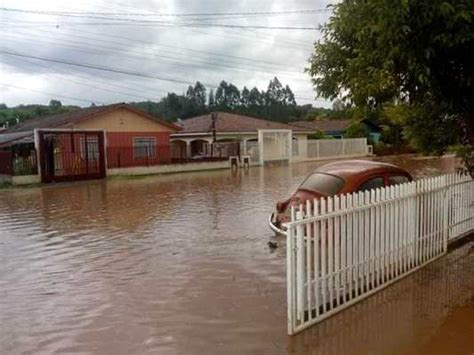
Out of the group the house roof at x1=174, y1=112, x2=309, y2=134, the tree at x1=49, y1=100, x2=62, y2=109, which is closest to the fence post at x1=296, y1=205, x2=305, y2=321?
the house roof at x1=174, y1=112, x2=309, y2=134

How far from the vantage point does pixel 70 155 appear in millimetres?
29125

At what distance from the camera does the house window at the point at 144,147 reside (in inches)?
1344

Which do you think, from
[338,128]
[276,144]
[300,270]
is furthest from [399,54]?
[338,128]

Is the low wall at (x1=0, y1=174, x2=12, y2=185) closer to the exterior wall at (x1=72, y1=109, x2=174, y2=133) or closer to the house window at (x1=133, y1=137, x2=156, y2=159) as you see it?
the exterior wall at (x1=72, y1=109, x2=174, y2=133)

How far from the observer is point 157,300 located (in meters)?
6.73

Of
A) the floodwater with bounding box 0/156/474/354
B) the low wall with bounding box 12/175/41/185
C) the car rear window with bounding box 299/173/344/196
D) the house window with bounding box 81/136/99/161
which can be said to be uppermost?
the house window with bounding box 81/136/99/161

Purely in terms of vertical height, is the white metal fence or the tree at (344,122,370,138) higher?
the tree at (344,122,370,138)

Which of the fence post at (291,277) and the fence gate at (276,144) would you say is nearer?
the fence post at (291,277)

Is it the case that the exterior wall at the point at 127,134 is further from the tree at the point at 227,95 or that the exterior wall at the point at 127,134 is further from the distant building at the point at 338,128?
the tree at the point at 227,95

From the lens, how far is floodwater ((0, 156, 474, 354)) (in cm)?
529

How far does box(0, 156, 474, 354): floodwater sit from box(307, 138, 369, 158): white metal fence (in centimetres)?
3102

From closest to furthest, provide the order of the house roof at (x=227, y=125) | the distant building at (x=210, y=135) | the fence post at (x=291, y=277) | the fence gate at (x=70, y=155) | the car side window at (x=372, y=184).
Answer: the fence post at (x=291, y=277)
the car side window at (x=372, y=184)
the fence gate at (x=70, y=155)
the distant building at (x=210, y=135)
the house roof at (x=227, y=125)

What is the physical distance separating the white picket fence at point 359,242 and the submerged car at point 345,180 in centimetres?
112

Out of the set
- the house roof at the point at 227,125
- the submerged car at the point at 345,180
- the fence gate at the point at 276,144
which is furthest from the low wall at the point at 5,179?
the submerged car at the point at 345,180
